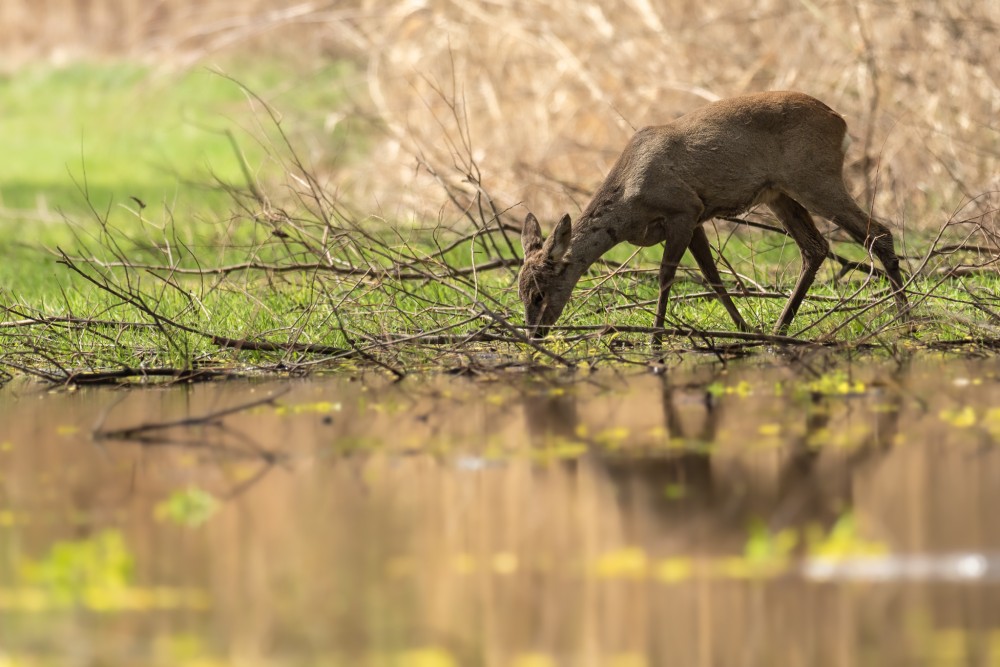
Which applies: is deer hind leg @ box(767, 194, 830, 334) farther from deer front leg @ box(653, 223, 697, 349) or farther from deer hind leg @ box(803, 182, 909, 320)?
deer front leg @ box(653, 223, 697, 349)

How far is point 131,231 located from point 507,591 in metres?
12.2

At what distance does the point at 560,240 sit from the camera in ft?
24.6

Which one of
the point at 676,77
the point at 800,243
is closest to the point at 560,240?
the point at 800,243

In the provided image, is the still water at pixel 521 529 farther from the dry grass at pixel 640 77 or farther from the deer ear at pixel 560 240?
the dry grass at pixel 640 77

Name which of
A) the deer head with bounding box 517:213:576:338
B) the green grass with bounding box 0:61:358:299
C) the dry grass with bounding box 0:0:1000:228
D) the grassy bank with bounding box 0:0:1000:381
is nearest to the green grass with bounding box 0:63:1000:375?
the grassy bank with bounding box 0:0:1000:381

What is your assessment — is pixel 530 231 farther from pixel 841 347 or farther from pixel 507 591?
pixel 507 591

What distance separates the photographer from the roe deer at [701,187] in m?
7.55

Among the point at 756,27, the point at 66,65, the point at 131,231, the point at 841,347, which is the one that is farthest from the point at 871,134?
the point at 66,65

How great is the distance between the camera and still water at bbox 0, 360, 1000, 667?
3094 millimetres

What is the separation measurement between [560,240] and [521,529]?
3.65m

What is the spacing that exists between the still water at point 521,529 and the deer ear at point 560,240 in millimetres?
1297

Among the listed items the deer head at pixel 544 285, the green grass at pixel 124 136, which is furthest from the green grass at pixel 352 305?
the green grass at pixel 124 136

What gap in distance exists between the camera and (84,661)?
9.95 ft

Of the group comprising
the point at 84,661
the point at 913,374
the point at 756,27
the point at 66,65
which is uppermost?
the point at 66,65
